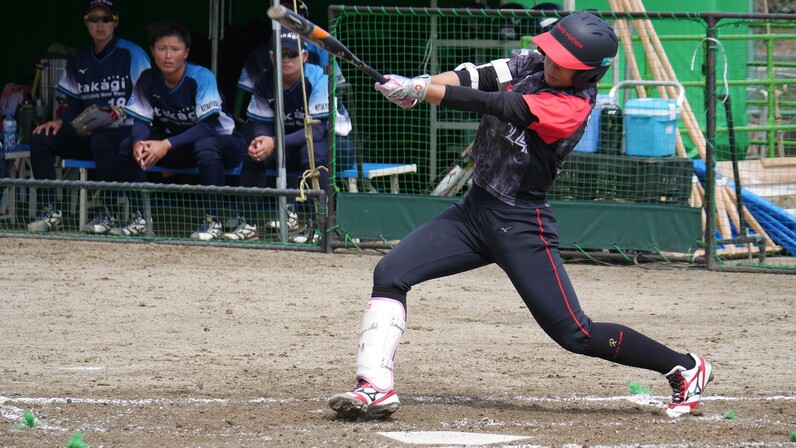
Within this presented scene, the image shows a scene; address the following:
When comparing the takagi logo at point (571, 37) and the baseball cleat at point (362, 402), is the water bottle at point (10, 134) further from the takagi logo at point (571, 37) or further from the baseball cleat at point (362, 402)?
the takagi logo at point (571, 37)

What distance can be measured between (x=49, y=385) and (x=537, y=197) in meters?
2.40

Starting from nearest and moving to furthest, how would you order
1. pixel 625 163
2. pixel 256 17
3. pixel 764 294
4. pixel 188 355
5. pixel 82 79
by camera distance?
pixel 188 355
pixel 764 294
pixel 625 163
pixel 82 79
pixel 256 17

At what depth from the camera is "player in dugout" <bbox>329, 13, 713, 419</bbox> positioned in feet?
14.0

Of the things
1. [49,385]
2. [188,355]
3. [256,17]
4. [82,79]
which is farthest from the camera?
[256,17]

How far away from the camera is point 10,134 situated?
10.3 metres

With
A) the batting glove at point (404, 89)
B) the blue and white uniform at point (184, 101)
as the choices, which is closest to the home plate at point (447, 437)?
the batting glove at point (404, 89)

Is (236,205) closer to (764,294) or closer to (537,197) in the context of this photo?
(764,294)

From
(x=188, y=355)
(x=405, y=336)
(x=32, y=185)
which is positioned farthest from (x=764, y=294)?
(x=32, y=185)

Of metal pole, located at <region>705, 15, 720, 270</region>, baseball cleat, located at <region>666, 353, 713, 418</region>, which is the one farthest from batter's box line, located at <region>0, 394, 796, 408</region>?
metal pole, located at <region>705, 15, 720, 270</region>

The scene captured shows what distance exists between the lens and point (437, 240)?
177 inches

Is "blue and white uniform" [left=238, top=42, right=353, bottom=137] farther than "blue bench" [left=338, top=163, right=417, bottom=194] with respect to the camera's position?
Yes

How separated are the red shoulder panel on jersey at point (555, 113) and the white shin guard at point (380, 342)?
907 millimetres

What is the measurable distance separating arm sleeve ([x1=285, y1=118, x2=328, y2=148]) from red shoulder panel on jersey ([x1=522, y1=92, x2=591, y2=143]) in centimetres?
496

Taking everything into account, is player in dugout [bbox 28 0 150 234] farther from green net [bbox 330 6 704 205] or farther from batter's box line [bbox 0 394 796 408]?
batter's box line [bbox 0 394 796 408]
